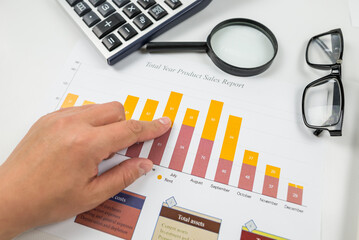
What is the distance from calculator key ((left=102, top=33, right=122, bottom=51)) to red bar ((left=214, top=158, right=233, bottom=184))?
353mm

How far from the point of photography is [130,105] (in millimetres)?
638

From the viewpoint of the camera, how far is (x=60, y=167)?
48 centimetres

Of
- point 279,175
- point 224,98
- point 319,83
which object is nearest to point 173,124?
point 224,98

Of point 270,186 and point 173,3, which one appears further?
point 173,3

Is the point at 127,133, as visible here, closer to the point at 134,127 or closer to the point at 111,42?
the point at 134,127

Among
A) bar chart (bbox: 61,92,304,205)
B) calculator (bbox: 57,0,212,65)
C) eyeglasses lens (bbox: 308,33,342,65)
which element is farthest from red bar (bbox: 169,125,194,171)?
eyeglasses lens (bbox: 308,33,342,65)

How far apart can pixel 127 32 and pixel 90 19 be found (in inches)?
3.9

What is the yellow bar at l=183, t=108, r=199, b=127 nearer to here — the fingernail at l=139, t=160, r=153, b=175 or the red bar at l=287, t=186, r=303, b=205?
the fingernail at l=139, t=160, r=153, b=175

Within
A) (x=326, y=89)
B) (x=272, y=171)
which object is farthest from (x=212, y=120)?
(x=326, y=89)

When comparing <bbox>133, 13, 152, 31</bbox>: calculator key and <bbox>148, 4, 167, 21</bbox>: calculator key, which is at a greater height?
<bbox>148, 4, 167, 21</bbox>: calculator key

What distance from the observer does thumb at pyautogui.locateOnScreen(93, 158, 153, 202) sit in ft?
1.64

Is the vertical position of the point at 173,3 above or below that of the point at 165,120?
above

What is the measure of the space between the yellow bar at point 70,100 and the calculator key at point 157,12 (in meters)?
0.27

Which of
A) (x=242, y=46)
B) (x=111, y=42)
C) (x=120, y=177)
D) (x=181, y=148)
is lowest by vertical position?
(x=120, y=177)
